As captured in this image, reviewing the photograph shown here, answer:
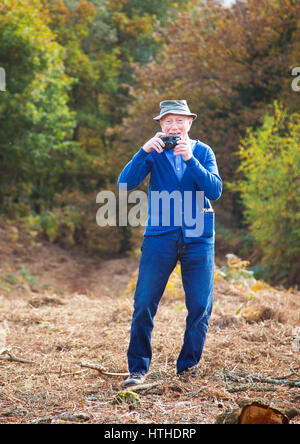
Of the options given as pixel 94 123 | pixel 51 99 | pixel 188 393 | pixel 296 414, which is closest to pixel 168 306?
pixel 188 393

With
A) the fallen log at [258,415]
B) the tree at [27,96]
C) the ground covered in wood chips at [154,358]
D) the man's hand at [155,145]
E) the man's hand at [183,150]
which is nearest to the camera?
the fallen log at [258,415]

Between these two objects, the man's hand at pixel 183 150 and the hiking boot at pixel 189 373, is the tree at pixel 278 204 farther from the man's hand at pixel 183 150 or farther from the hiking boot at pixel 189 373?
the man's hand at pixel 183 150

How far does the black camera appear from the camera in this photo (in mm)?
3449

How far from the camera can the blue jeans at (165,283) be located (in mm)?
3480

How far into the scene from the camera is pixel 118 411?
3.02m

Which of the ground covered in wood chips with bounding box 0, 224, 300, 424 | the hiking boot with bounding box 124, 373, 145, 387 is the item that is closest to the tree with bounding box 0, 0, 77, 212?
the ground covered in wood chips with bounding box 0, 224, 300, 424

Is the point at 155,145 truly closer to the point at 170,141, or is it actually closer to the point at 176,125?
the point at 170,141

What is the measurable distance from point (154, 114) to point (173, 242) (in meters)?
10.8

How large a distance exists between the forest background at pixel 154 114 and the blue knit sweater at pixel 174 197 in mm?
6333

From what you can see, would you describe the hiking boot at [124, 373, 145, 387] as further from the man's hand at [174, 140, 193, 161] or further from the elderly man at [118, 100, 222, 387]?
the man's hand at [174, 140, 193, 161]

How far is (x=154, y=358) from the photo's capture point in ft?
14.6

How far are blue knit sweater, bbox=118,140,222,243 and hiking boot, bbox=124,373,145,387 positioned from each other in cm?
90

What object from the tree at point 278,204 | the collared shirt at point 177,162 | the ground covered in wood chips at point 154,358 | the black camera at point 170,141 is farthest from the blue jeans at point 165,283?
the tree at point 278,204

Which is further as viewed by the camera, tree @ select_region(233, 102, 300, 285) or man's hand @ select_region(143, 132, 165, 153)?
tree @ select_region(233, 102, 300, 285)
